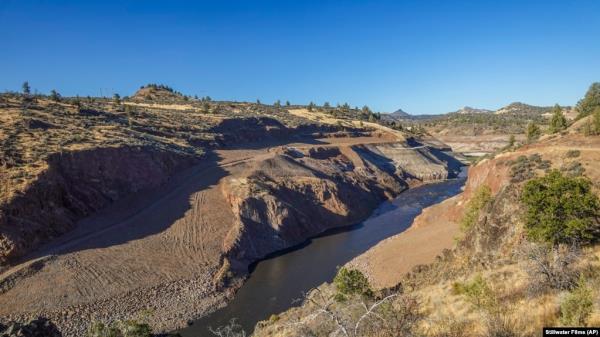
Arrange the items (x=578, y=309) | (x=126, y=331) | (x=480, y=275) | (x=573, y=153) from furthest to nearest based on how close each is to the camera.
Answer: (x=573, y=153) < (x=126, y=331) < (x=480, y=275) < (x=578, y=309)

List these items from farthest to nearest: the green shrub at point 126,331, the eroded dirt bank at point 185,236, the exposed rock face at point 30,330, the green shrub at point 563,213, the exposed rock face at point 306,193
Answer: the exposed rock face at point 306,193
the eroded dirt bank at point 185,236
the green shrub at point 126,331
the green shrub at point 563,213
the exposed rock face at point 30,330

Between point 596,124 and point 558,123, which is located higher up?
point 558,123

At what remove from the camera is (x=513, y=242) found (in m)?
22.4

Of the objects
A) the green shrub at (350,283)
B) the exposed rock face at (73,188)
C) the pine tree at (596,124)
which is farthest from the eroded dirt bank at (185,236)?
the pine tree at (596,124)

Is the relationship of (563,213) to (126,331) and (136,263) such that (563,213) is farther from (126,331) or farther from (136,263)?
(136,263)

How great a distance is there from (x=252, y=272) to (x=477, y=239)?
20.6 metres

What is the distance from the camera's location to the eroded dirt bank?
89.9 feet

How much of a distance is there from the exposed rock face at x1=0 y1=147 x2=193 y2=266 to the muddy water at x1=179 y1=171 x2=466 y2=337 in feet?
53.0

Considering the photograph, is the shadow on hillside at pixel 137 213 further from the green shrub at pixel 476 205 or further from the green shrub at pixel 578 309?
the green shrub at pixel 578 309

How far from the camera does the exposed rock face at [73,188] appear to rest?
30.4 metres

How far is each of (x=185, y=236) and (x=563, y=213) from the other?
3115cm

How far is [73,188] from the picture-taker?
38.1 meters

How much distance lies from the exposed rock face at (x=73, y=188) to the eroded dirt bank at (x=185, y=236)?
1.86 feet

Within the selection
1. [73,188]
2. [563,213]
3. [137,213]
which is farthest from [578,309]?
[73,188]
